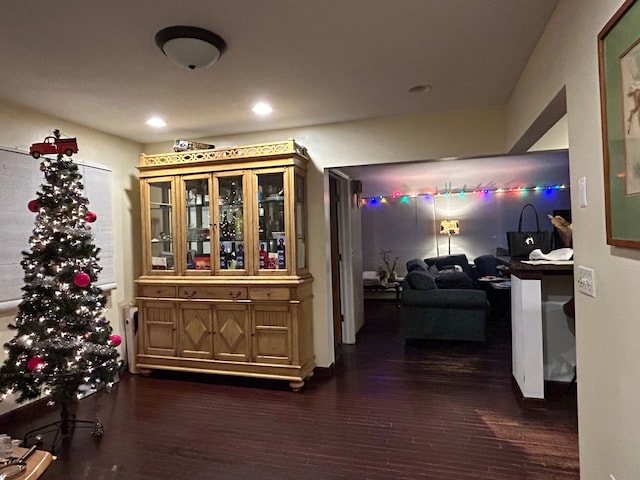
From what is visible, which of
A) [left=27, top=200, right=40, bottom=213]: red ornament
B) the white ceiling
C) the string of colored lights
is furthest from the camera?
the string of colored lights

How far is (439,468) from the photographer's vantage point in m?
2.21

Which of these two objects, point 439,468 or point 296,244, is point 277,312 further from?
point 439,468

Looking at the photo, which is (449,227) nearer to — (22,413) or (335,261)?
(335,261)

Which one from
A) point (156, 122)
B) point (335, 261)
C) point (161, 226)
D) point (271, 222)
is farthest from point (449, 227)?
point (156, 122)

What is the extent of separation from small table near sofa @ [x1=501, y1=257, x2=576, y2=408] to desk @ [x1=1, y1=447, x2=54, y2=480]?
306 centimetres

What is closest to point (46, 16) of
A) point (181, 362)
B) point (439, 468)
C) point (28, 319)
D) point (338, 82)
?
point (338, 82)

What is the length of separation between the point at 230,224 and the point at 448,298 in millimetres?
2657

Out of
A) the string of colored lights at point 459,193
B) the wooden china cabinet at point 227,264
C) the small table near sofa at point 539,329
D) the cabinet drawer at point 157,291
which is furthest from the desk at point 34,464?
the string of colored lights at point 459,193

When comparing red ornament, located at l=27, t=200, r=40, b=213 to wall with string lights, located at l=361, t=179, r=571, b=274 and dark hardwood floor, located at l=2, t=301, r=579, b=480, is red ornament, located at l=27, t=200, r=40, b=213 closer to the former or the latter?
dark hardwood floor, located at l=2, t=301, r=579, b=480

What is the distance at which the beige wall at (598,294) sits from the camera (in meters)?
1.24

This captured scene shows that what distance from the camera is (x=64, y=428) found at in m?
2.74

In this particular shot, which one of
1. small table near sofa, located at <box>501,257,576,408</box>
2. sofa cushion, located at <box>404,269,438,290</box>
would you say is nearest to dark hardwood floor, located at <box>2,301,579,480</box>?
small table near sofa, located at <box>501,257,576,408</box>

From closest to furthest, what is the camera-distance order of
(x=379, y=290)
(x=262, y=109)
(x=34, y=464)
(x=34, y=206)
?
(x=34, y=464) < (x=34, y=206) < (x=262, y=109) < (x=379, y=290)

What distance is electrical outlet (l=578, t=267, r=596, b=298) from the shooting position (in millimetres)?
1509
